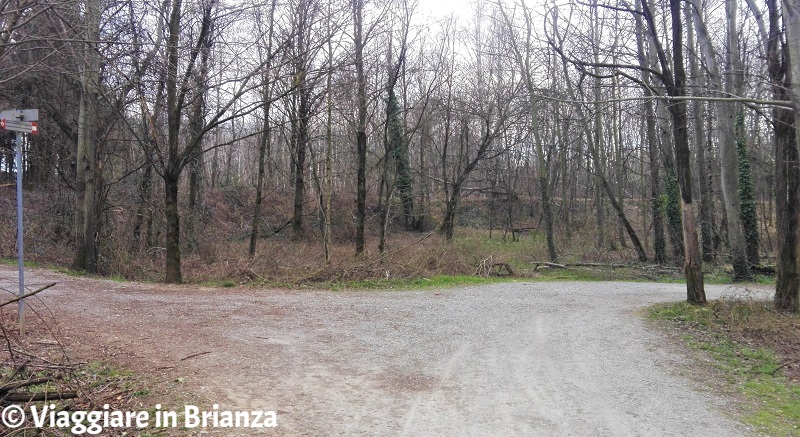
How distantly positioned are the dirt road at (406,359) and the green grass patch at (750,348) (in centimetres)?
42

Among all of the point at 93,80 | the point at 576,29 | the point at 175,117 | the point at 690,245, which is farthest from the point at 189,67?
the point at 690,245

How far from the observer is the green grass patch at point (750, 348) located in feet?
18.2

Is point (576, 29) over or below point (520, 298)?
over

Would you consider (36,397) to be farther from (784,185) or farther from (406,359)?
(784,185)

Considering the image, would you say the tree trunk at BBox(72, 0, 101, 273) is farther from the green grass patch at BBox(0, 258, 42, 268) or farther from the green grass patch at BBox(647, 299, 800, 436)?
the green grass patch at BBox(647, 299, 800, 436)

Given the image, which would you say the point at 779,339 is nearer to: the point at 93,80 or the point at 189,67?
the point at 189,67

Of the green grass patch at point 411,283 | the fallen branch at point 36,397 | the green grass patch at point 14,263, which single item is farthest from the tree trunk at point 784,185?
the green grass patch at point 14,263

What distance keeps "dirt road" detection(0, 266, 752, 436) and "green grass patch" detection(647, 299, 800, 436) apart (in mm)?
422

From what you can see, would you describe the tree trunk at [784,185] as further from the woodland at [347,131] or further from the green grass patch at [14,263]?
the green grass patch at [14,263]

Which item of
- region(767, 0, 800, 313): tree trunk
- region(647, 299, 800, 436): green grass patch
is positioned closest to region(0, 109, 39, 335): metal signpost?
region(647, 299, 800, 436): green grass patch

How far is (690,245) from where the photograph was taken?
10781mm

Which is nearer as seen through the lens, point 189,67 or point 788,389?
point 788,389

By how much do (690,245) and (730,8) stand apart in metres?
10.3

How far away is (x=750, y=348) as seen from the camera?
8.05m
